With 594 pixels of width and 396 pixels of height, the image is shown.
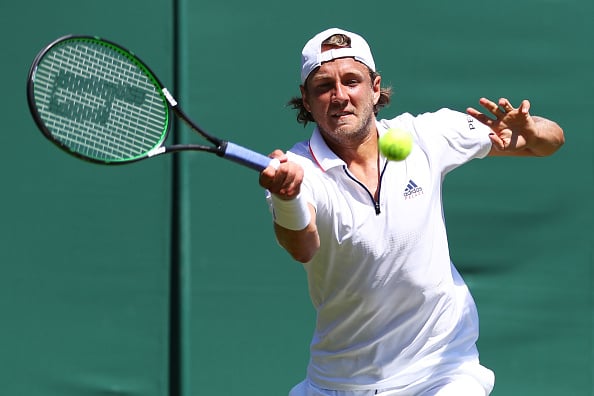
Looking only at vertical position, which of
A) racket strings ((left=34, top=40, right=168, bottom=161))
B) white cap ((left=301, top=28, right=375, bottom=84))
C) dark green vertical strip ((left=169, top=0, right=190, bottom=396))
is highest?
white cap ((left=301, top=28, right=375, bottom=84))

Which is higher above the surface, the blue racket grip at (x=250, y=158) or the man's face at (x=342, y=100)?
the man's face at (x=342, y=100)

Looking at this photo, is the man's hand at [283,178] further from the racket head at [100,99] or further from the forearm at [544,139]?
the forearm at [544,139]

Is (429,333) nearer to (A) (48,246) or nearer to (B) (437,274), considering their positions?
(B) (437,274)

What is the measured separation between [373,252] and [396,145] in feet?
1.45

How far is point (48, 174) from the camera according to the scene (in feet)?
18.0

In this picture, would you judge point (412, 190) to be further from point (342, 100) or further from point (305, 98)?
point (305, 98)

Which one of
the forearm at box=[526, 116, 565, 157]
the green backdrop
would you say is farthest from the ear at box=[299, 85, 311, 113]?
the green backdrop

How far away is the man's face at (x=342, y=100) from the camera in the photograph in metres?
4.27

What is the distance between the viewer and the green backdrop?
5.47 metres

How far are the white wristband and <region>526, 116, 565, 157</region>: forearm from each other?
1167mm

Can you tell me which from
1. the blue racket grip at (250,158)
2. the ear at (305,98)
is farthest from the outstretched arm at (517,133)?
the blue racket grip at (250,158)

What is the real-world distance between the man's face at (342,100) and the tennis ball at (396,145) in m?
0.36

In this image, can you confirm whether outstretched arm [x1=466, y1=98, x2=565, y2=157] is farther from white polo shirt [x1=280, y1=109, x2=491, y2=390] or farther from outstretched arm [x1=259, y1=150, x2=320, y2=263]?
outstretched arm [x1=259, y1=150, x2=320, y2=263]

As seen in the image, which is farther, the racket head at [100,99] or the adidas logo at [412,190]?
the adidas logo at [412,190]
